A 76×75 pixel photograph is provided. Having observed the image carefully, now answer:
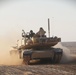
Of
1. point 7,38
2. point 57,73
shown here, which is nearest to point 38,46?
point 57,73

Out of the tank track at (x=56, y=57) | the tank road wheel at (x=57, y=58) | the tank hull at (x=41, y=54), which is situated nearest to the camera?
the tank hull at (x=41, y=54)

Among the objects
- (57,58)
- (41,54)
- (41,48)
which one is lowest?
(57,58)

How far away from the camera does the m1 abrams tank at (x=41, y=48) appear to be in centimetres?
2112

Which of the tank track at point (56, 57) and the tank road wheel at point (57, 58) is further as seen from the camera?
the tank road wheel at point (57, 58)

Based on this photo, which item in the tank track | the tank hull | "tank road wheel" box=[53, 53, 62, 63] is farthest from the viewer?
"tank road wheel" box=[53, 53, 62, 63]

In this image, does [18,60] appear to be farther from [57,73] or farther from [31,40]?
[57,73]

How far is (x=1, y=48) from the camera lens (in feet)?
103

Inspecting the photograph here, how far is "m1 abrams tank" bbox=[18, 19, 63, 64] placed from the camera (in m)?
21.1

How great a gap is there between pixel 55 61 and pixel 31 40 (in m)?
2.64

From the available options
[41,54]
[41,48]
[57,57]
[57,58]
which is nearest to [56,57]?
[57,57]

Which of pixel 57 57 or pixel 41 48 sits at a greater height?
pixel 41 48

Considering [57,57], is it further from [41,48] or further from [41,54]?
[41,48]

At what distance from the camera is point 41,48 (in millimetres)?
22359

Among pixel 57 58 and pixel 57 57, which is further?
pixel 57 58
